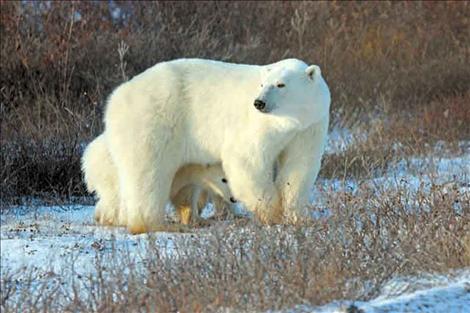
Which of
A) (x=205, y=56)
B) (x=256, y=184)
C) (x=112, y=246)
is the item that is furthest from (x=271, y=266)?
(x=205, y=56)

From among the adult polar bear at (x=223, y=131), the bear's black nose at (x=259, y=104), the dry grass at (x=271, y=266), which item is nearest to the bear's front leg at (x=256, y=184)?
the adult polar bear at (x=223, y=131)

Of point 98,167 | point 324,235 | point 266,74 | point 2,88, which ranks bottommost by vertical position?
point 2,88

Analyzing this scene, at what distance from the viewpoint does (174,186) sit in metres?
6.48

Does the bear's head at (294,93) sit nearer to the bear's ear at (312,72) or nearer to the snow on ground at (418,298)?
the bear's ear at (312,72)

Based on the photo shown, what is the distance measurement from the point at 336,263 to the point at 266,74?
194 cm

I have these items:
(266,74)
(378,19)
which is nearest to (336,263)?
(266,74)

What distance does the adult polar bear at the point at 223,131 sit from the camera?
584cm

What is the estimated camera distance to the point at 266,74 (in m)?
5.86

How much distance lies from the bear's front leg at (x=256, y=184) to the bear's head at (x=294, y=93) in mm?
368

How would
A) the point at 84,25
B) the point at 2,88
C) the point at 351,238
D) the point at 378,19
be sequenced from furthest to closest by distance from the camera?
the point at 378,19 → the point at 84,25 → the point at 2,88 → the point at 351,238

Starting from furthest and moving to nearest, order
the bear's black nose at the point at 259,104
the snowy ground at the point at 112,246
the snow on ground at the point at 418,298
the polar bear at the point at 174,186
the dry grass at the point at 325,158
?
the polar bear at the point at 174,186 → the bear's black nose at the point at 259,104 → the dry grass at the point at 325,158 → the snowy ground at the point at 112,246 → the snow on ground at the point at 418,298

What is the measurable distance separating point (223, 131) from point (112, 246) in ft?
5.35

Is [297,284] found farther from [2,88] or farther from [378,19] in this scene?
[378,19]

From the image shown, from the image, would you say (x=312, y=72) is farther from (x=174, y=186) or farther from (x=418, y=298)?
(x=418, y=298)
